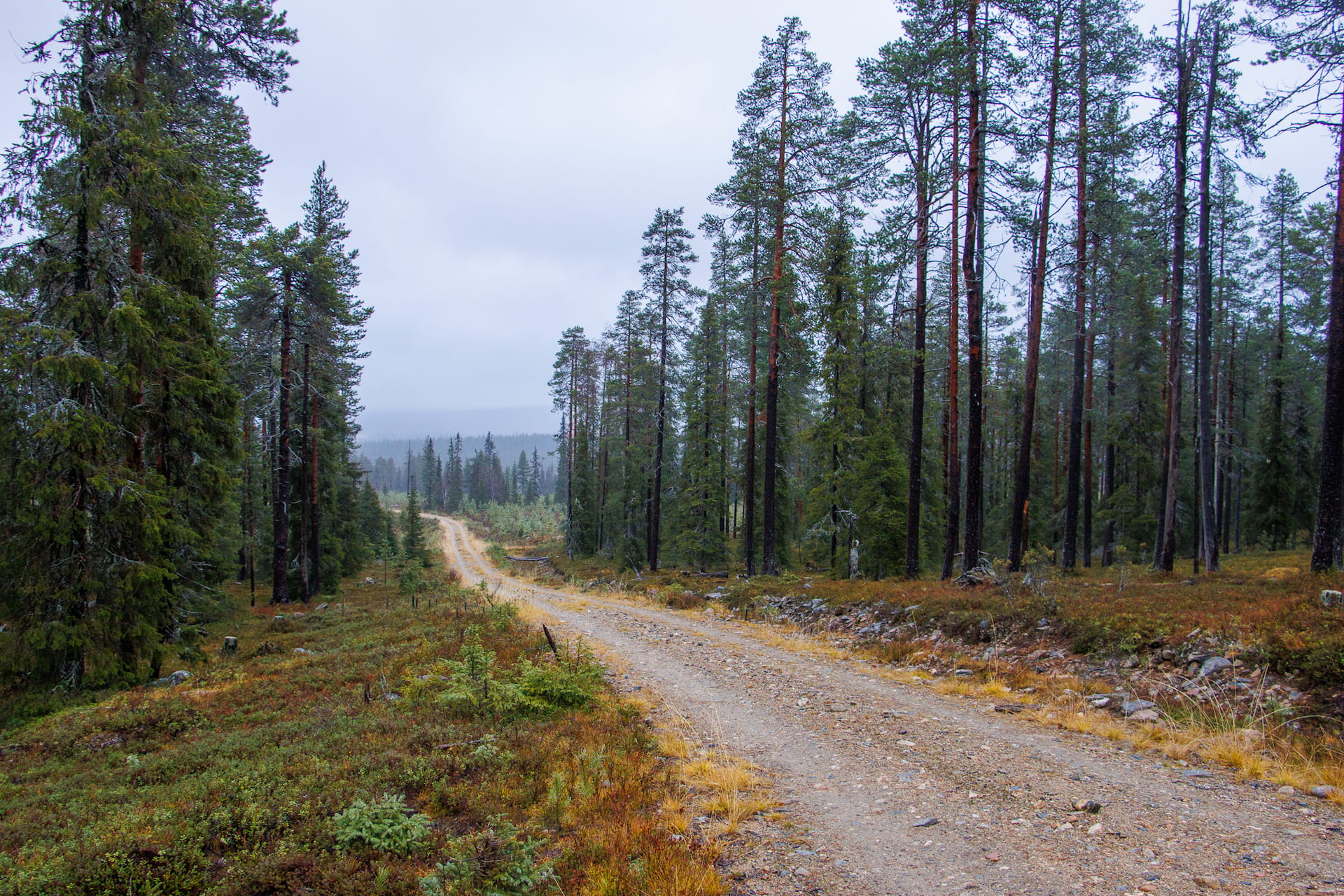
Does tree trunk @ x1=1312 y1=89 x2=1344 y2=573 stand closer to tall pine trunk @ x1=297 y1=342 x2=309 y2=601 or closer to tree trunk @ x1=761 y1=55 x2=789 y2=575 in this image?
tree trunk @ x1=761 y1=55 x2=789 y2=575

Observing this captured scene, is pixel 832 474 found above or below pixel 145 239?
below

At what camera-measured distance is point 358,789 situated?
→ 5.18 meters

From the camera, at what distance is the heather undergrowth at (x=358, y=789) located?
3.92 metres

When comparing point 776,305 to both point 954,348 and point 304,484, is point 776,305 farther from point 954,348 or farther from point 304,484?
point 304,484

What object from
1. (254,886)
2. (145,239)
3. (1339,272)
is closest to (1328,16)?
(1339,272)

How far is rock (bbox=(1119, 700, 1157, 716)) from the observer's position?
266 inches

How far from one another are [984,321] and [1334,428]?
357 inches

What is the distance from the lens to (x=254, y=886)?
153 inches

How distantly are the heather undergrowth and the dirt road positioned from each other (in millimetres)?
1080

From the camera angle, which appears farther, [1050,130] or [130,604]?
[1050,130]

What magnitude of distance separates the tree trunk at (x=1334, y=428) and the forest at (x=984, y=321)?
0.06m

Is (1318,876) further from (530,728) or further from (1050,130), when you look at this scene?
(1050,130)

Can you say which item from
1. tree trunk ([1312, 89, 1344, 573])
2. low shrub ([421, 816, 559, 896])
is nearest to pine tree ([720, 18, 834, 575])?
tree trunk ([1312, 89, 1344, 573])

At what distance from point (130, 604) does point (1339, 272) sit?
78.2 ft
